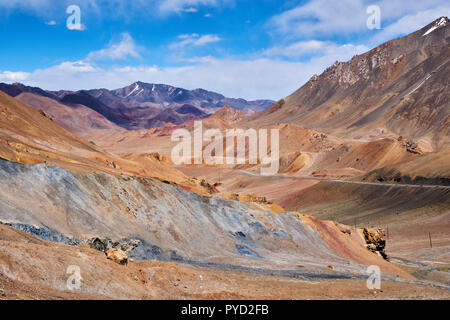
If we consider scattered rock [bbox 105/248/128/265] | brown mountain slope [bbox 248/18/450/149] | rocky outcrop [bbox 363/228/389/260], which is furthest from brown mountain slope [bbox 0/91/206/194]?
brown mountain slope [bbox 248/18/450/149]

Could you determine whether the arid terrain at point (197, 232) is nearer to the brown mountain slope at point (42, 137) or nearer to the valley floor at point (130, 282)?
the valley floor at point (130, 282)

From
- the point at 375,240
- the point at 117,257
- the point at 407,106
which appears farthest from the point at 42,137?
the point at 407,106

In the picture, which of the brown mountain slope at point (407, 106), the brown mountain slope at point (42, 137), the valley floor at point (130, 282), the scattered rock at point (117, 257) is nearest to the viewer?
the valley floor at point (130, 282)

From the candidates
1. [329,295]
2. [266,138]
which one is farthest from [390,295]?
[266,138]

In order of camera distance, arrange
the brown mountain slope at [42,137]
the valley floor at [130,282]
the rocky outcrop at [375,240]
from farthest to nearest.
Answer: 1. the brown mountain slope at [42,137]
2. the rocky outcrop at [375,240]
3. the valley floor at [130,282]

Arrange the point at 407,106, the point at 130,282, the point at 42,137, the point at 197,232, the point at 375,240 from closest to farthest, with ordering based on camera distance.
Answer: the point at 130,282
the point at 197,232
the point at 375,240
the point at 42,137
the point at 407,106

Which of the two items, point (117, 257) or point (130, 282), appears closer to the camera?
point (130, 282)

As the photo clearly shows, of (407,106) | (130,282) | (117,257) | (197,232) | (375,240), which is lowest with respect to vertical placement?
(375,240)

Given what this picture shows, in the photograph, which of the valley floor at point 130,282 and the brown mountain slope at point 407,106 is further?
the brown mountain slope at point 407,106

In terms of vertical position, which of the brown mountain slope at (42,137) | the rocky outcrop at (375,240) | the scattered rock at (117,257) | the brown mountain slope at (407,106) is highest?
the brown mountain slope at (407,106)

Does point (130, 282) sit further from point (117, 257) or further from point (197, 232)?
point (197, 232)

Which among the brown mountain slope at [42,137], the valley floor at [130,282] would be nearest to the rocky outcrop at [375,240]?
the brown mountain slope at [42,137]

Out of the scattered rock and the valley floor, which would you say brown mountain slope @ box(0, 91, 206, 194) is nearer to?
the valley floor

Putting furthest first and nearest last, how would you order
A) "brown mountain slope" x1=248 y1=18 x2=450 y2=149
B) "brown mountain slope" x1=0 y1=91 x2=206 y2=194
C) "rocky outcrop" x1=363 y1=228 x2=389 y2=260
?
1. "brown mountain slope" x1=248 y1=18 x2=450 y2=149
2. "brown mountain slope" x1=0 y1=91 x2=206 y2=194
3. "rocky outcrop" x1=363 y1=228 x2=389 y2=260
